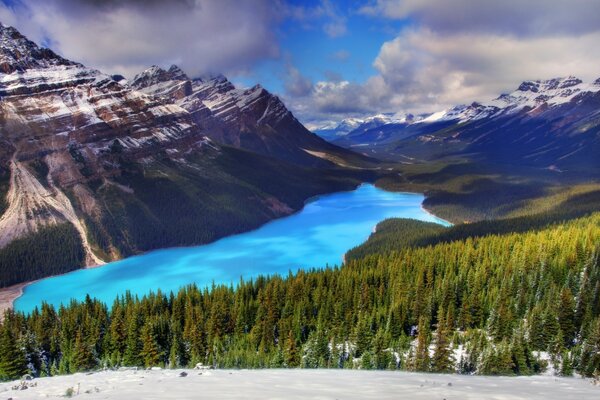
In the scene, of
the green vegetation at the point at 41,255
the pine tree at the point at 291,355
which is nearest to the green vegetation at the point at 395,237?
the pine tree at the point at 291,355

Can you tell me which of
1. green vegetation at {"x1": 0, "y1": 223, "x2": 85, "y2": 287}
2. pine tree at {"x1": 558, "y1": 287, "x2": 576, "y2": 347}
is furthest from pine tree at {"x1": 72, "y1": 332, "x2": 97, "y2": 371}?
green vegetation at {"x1": 0, "y1": 223, "x2": 85, "y2": 287}

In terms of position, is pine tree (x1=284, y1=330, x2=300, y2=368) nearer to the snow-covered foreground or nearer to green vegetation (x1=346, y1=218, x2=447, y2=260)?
the snow-covered foreground

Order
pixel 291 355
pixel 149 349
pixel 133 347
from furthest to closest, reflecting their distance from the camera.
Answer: pixel 133 347, pixel 149 349, pixel 291 355

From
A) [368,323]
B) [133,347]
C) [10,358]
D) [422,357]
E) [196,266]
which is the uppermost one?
[196,266]

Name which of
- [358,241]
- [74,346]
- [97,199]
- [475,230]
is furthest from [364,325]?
[97,199]

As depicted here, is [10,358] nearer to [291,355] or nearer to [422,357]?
[291,355]

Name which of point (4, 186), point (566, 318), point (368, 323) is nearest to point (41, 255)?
point (4, 186)
